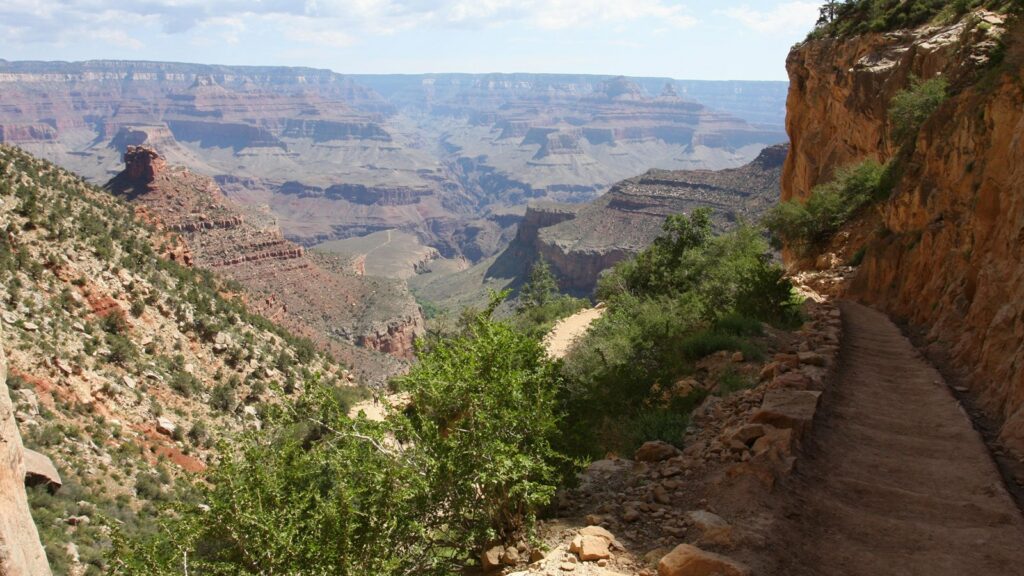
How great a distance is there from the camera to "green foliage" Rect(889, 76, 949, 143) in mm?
22500

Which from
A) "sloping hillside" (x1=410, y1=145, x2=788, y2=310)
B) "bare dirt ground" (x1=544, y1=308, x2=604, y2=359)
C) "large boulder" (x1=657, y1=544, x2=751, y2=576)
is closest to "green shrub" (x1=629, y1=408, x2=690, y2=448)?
"large boulder" (x1=657, y1=544, x2=751, y2=576)

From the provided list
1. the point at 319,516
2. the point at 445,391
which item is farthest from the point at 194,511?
the point at 445,391

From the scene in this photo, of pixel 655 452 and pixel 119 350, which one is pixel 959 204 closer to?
pixel 655 452

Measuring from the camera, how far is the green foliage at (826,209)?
2738 cm

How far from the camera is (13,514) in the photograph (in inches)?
220

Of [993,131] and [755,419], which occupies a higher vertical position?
[993,131]

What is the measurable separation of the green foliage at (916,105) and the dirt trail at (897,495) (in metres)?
14.7

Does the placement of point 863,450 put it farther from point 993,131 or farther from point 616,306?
point 616,306

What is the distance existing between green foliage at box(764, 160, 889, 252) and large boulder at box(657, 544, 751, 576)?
24.3 m

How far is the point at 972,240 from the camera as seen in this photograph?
1392 cm

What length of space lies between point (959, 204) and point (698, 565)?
555 inches

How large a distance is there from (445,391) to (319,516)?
194 cm

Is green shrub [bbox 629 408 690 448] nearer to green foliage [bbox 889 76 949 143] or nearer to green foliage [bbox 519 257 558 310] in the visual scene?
green foliage [bbox 889 76 949 143]

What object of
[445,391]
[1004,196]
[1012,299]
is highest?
[1004,196]
